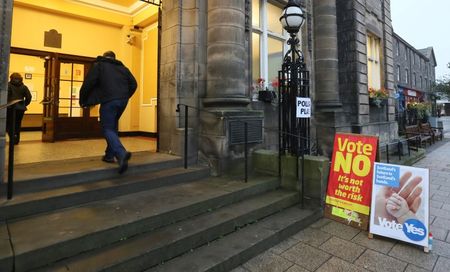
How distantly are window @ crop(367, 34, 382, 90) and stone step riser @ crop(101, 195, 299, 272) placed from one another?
8971mm

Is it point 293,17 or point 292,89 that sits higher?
point 293,17

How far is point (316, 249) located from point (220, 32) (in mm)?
4021

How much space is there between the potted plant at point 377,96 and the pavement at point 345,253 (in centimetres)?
644

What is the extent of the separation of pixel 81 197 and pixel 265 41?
5.52 meters

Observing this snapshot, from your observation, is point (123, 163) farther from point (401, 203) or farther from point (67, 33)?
point (67, 33)

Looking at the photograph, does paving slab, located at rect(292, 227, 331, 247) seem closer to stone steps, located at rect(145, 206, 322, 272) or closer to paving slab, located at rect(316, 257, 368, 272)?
stone steps, located at rect(145, 206, 322, 272)

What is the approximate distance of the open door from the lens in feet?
23.6

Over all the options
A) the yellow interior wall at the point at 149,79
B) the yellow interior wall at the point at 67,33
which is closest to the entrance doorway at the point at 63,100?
the yellow interior wall at the point at 67,33

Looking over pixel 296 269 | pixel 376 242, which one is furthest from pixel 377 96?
pixel 296 269

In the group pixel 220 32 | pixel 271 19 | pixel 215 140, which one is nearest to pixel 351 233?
pixel 215 140

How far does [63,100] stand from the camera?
775 cm

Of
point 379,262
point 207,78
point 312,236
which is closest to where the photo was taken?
point 379,262

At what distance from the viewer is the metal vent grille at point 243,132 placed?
5074mm

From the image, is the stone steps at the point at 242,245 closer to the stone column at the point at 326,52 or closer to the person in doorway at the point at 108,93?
the person in doorway at the point at 108,93
